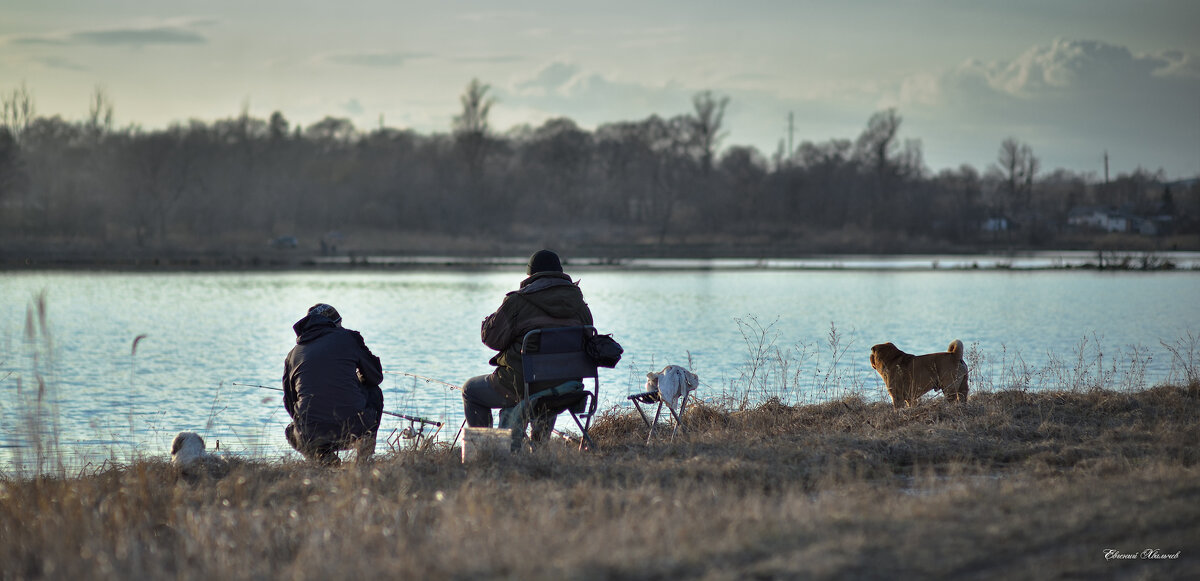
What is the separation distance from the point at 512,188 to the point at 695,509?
77.7 metres

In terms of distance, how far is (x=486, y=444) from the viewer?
5.84 m

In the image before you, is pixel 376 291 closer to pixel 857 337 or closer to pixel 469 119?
pixel 857 337

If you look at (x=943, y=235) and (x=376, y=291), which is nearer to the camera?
(x=376, y=291)

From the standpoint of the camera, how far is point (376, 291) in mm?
33750

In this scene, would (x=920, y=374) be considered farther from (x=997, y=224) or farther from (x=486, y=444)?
(x=997, y=224)

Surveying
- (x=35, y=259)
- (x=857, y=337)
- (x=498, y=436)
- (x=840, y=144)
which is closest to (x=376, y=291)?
(x=857, y=337)

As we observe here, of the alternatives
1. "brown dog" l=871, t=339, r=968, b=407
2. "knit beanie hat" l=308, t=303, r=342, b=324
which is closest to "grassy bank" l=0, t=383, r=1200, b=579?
"brown dog" l=871, t=339, r=968, b=407

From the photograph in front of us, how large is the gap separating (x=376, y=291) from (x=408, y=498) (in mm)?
29548

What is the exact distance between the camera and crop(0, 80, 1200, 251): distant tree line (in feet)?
215

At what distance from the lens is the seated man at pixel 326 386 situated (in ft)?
21.3

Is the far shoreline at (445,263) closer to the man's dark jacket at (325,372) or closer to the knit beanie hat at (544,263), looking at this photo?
the man's dark jacket at (325,372)

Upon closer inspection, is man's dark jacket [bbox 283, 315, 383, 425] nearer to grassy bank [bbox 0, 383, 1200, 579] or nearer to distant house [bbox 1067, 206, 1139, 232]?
grassy bank [bbox 0, 383, 1200, 579]

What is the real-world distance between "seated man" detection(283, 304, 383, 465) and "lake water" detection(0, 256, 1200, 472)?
3.69 feet

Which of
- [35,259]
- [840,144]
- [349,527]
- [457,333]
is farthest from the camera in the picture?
[840,144]
